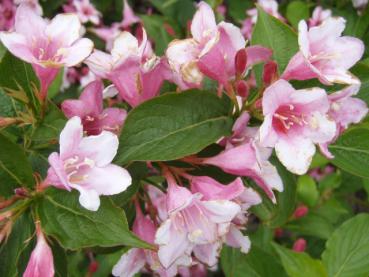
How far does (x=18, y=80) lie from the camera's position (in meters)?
1.39

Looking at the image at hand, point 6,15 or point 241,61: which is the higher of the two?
point 241,61

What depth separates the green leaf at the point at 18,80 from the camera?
138 centimetres

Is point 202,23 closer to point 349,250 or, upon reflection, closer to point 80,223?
point 80,223

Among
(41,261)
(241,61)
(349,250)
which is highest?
(241,61)

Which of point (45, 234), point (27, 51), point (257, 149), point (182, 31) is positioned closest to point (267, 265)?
point (257, 149)

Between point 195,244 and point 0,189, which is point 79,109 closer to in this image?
point 0,189

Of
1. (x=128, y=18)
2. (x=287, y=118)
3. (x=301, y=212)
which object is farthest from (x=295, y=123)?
(x=128, y=18)

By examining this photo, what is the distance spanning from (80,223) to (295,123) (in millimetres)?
483

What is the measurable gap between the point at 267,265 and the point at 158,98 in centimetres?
78

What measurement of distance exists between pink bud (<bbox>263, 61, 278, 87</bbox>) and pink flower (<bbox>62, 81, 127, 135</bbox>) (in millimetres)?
340

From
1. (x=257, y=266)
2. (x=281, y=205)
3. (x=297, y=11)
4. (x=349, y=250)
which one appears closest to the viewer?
(x=281, y=205)

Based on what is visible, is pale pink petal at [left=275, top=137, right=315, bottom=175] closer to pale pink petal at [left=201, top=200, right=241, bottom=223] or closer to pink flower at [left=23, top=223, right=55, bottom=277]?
pale pink petal at [left=201, top=200, right=241, bottom=223]

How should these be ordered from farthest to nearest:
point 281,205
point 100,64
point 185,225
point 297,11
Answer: point 297,11
point 281,205
point 100,64
point 185,225

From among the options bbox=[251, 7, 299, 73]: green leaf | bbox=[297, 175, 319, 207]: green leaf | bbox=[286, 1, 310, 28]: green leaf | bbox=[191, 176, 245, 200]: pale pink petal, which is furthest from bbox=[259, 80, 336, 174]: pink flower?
bbox=[286, 1, 310, 28]: green leaf
